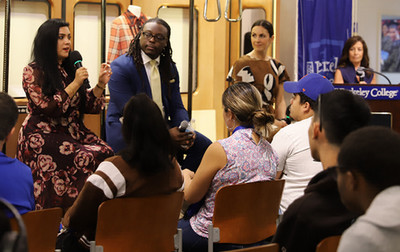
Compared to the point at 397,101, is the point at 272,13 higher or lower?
higher

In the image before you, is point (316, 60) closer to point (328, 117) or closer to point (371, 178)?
point (328, 117)

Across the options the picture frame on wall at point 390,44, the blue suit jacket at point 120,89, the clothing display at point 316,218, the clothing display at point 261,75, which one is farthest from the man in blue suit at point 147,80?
the picture frame on wall at point 390,44

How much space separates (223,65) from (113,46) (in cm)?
165

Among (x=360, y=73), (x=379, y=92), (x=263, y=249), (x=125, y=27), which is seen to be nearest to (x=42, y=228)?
(x=263, y=249)

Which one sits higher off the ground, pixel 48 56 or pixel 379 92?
pixel 48 56

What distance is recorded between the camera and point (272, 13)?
22.7ft

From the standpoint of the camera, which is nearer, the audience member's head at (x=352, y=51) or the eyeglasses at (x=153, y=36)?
the eyeglasses at (x=153, y=36)

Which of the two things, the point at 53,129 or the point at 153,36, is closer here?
the point at 53,129

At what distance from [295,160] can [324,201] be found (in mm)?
1428

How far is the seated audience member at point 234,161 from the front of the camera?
3176mm

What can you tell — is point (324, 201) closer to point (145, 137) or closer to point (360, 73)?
point (145, 137)

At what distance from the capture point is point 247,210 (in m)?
3.11

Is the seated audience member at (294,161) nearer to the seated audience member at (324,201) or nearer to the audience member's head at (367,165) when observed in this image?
the seated audience member at (324,201)

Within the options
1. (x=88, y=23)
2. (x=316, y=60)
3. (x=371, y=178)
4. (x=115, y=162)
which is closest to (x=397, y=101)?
(x=316, y=60)
